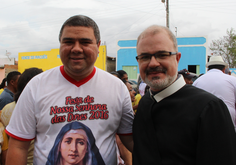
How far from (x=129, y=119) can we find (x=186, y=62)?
1571 cm

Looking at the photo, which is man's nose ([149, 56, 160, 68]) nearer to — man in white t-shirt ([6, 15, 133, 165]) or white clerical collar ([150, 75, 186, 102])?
white clerical collar ([150, 75, 186, 102])

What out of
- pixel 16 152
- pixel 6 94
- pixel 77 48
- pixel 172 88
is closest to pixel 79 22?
pixel 77 48

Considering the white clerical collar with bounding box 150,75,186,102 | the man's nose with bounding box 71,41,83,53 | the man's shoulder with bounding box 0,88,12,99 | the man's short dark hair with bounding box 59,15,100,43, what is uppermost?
the man's short dark hair with bounding box 59,15,100,43

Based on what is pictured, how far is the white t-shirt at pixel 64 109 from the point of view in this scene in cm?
151

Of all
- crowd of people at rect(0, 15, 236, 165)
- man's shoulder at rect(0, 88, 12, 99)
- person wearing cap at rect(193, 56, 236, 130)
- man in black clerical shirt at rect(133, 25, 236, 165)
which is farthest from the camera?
man's shoulder at rect(0, 88, 12, 99)

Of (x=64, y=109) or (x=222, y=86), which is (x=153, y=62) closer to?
(x=64, y=109)

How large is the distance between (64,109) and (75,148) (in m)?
0.35

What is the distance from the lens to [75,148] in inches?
58.7

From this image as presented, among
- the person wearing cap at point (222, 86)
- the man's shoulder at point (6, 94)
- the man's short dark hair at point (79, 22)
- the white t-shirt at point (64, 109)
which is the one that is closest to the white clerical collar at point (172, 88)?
the white t-shirt at point (64, 109)

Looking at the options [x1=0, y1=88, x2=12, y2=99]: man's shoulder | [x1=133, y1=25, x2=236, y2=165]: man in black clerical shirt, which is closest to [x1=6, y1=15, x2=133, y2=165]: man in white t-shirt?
[x1=133, y1=25, x2=236, y2=165]: man in black clerical shirt

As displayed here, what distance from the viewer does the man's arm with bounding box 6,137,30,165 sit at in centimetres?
149

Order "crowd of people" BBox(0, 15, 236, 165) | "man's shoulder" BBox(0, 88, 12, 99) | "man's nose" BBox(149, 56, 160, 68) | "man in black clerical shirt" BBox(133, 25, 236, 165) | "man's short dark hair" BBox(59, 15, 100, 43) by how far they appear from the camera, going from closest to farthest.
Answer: "man in black clerical shirt" BBox(133, 25, 236, 165), "crowd of people" BBox(0, 15, 236, 165), "man's nose" BBox(149, 56, 160, 68), "man's short dark hair" BBox(59, 15, 100, 43), "man's shoulder" BBox(0, 88, 12, 99)

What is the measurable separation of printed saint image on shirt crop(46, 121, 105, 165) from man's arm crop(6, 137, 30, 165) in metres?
0.25

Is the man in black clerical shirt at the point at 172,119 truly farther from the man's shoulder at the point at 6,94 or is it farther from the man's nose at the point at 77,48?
the man's shoulder at the point at 6,94
